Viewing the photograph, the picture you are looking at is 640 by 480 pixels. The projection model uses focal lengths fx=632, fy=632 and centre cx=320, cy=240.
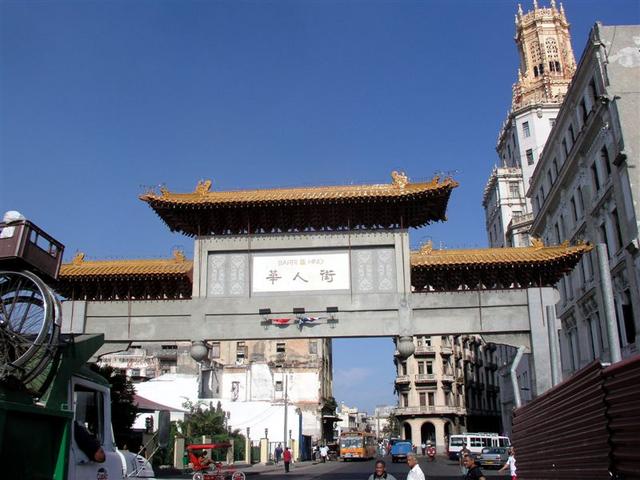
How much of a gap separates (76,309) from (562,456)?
16653 mm

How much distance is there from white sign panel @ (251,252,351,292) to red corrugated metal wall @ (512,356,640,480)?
10137 mm

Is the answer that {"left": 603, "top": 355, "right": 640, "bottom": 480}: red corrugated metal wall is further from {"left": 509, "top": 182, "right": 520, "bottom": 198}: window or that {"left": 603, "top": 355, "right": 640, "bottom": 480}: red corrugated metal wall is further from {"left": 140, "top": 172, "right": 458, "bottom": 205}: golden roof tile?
{"left": 509, "top": 182, "right": 520, "bottom": 198}: window

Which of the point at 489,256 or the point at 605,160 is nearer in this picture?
the point at 489,256

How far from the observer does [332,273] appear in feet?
65.8

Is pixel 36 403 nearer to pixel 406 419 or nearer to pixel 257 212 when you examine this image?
pixel 257 212

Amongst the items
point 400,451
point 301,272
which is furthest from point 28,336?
point 400,451

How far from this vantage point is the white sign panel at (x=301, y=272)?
65.6 ft

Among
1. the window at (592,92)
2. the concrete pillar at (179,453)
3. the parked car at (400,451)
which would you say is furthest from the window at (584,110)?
the parked car at (400,451)

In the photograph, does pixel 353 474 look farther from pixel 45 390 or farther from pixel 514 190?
pixel 514 190

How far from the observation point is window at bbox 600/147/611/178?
98.0ft

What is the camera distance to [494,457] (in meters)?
40.5

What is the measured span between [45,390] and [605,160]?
95.2 feet

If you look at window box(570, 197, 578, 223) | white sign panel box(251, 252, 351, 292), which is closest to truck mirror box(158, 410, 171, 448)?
white sign panel box(251, 252, 351, 292)

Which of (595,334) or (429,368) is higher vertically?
(429,368)
